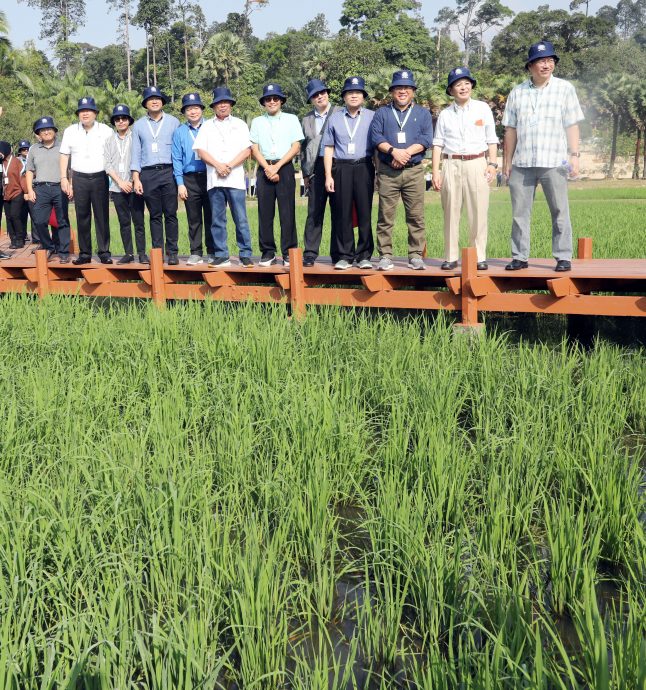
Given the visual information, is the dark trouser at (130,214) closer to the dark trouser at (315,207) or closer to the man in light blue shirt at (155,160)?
the man in light blue shirt at (155,160)

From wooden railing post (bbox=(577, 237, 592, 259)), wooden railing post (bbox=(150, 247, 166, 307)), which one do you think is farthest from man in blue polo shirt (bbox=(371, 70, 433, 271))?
wooden railing post (bbox=(150, 247, 166, 307))

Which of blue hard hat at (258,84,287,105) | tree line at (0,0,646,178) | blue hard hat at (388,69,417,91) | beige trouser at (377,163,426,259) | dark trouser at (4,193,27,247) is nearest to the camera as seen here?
blue hard hat at (388,69,417,91)

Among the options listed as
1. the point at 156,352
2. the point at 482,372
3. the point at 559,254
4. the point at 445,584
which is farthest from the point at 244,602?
the point at 559,254

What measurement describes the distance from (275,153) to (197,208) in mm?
1082

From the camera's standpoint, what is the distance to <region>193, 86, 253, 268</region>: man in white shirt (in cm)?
738

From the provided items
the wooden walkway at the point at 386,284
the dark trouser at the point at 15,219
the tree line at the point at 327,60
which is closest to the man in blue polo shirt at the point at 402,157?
the wooden walkway at the point at 386,284

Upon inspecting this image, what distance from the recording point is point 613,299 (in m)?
5.65

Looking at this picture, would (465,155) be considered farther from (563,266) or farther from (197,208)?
(197,208)

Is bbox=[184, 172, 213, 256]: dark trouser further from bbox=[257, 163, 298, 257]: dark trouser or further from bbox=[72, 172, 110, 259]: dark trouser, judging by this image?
bbox=[72, 172, 110, 259]: dark trouser

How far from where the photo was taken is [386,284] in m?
6.59

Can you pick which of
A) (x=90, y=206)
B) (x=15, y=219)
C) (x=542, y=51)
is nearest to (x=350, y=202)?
(x=542, y=51)

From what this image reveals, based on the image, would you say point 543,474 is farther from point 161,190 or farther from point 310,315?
point 161,190

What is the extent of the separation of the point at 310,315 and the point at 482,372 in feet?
5.64

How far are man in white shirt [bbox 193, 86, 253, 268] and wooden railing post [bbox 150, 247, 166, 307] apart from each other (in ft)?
1.54
